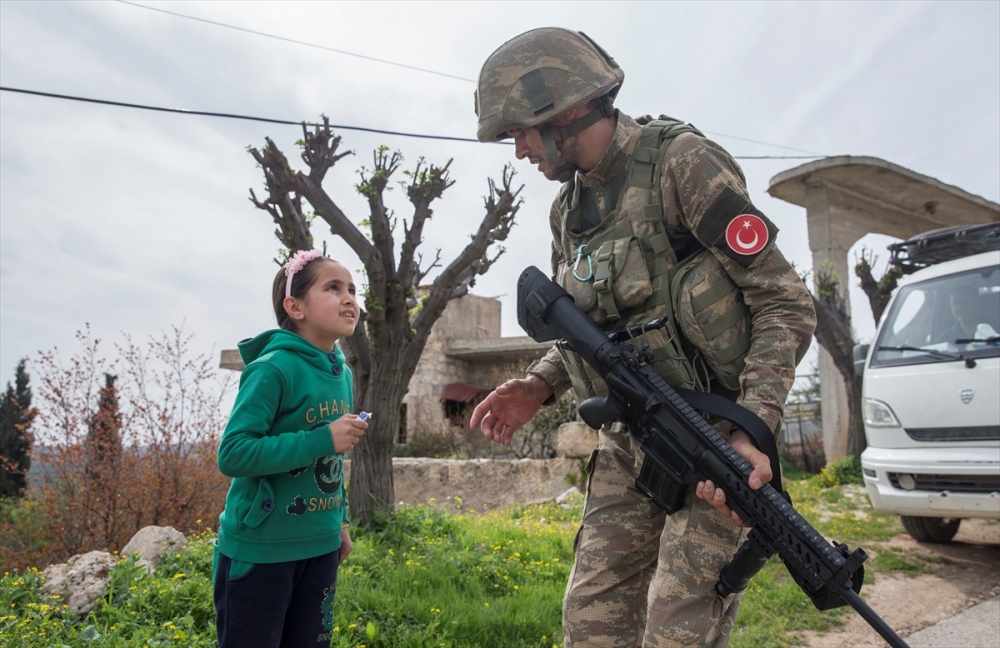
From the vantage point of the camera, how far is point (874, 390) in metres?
5.45

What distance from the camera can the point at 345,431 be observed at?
2.07 meters

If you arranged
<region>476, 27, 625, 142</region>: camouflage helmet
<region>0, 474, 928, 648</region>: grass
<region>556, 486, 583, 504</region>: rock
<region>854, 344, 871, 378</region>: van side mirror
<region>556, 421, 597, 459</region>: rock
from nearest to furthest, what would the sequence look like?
<region>476, 27, 625, 142</region>: camouflage helmet, <region>0, 474, 928, 648</region>: grass, <region>854, 344, 871, 378</region>: van side mirror, <region>556, 486, 583, 504</region>: rock, <region>556, 421, 597, 459</region>: rock

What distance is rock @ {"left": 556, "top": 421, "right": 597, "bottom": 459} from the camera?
8.70 meters

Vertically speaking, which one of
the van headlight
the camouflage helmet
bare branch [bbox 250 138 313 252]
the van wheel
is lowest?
the van wheel

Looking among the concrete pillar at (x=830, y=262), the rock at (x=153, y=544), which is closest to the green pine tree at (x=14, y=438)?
the rock at (x=153, y=544)

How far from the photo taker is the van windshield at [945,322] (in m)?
5.04

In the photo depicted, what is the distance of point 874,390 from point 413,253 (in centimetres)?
370

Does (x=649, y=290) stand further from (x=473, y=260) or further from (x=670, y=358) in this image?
(x=473, y=260)

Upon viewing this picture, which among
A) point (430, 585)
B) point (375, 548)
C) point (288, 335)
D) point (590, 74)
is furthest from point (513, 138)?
point (375, 548)

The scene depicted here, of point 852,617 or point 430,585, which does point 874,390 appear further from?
point 430,585

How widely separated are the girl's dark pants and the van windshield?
465 cm

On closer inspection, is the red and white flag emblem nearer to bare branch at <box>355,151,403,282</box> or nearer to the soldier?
the soldier

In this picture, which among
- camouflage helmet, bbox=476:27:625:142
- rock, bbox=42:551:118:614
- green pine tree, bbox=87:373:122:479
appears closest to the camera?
camouflage helmet, bbox=476:27:625:142

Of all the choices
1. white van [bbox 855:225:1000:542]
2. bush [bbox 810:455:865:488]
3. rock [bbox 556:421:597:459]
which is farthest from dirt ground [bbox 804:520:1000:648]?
rock [bbox 556:421:597:459]
